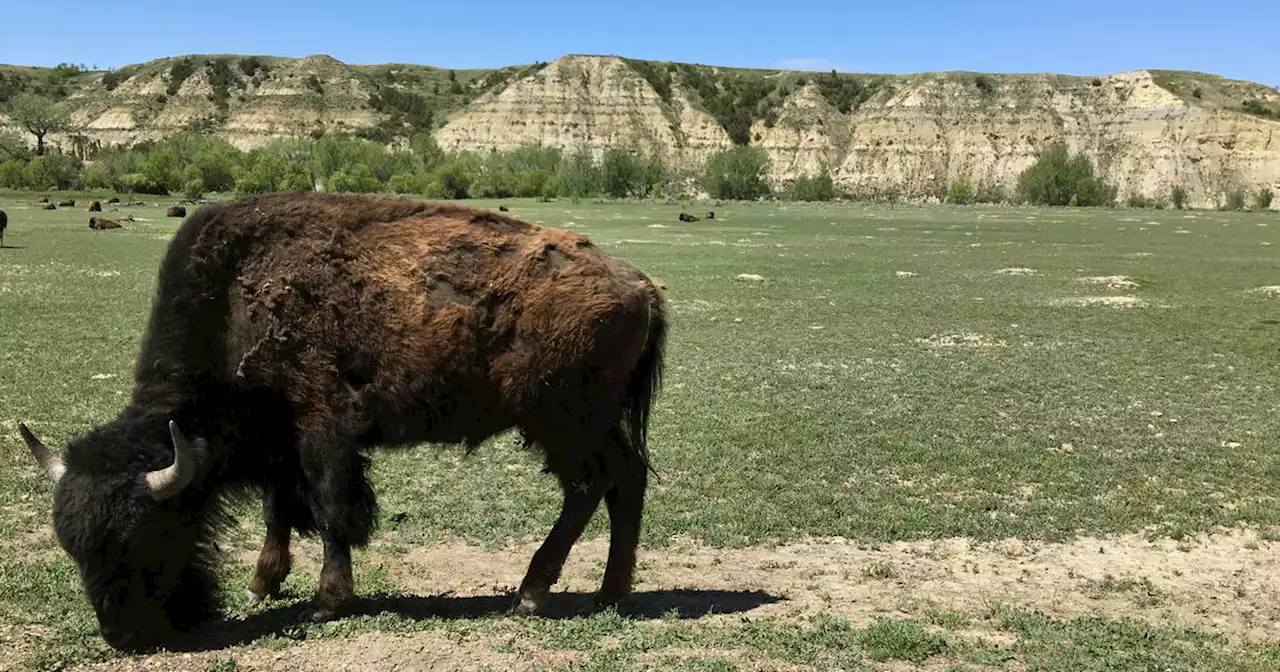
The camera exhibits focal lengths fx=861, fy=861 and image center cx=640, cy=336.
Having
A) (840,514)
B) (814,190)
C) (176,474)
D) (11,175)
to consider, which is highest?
(814,190)

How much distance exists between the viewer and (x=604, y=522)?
24.5 feet

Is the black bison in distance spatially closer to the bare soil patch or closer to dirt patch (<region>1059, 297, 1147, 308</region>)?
the bare soil patch

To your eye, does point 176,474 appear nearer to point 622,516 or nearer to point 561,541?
point 561,541

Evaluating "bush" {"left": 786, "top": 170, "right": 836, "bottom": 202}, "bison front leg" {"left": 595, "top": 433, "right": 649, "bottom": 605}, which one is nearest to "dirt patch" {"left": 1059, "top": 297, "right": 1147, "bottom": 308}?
"bison front leg" {"left": 595, "top": 433, "right": 649, "bottom": 605}

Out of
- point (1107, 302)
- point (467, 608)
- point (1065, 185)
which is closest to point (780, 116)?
point (1065, 185)

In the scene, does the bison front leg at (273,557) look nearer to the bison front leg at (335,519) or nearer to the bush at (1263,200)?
the bison front leg at (335,519)

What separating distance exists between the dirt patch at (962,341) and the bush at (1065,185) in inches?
3287

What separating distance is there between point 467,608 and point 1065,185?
9762 cm

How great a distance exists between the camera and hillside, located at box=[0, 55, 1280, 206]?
10394 cm

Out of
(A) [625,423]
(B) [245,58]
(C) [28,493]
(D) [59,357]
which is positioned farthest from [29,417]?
(B) [245,58]

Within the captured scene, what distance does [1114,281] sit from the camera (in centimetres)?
2503

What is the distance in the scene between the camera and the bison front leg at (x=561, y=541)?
5426 millimetres

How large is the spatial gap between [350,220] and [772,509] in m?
4.36

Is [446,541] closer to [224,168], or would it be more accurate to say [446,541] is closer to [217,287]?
[217,287]
